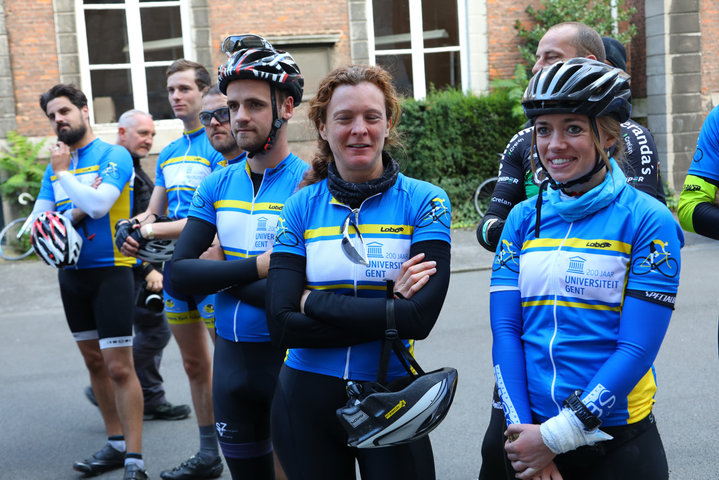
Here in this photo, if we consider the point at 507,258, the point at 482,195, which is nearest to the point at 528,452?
the point at 507,258

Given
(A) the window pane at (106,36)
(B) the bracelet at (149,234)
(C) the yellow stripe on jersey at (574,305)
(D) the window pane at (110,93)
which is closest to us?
(C) the yellow stripe on jersey at (574,305)

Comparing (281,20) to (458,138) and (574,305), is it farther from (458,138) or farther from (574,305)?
(574,305)

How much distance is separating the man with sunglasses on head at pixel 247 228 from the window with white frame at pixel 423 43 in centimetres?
1276

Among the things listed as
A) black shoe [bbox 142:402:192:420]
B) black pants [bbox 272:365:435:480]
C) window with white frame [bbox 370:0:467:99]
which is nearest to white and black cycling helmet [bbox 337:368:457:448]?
black pants [bbox 272:365:435:480]

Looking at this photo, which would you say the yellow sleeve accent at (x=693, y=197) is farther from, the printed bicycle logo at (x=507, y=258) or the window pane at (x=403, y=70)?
the window pane at (x=403, y=70)

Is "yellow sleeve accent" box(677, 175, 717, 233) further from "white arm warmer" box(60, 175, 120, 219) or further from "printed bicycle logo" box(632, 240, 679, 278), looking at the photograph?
"white arm warmer" box(60, 175, 120, 219)

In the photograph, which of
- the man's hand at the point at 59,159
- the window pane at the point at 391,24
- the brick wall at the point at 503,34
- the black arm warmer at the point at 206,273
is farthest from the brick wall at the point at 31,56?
the black arm warmer at the point at 206,273

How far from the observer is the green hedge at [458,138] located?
15.1 m

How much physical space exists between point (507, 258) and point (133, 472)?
320 cm

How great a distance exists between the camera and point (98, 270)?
5215 mm

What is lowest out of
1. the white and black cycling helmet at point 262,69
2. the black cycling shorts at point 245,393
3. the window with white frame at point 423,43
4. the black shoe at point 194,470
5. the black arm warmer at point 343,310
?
the black shoe at point 194,470

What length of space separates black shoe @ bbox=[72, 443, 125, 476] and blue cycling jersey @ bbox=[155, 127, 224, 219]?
1659 millimetres

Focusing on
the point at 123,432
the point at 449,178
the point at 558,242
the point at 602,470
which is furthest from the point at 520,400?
the point at 449,178

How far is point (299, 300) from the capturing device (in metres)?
2.95
